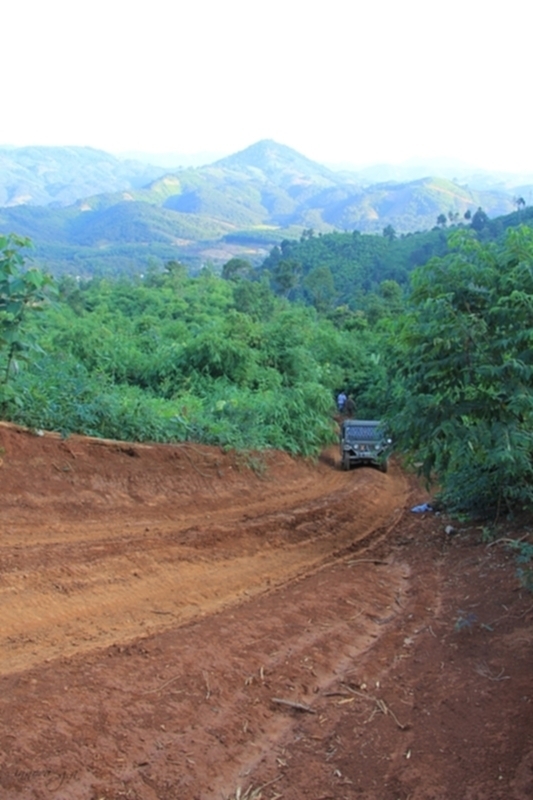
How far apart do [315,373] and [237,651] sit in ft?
50.7

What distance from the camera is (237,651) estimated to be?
5.76 m

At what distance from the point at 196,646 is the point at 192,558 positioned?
9.11 ft

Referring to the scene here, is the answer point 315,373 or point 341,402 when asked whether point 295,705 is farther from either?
point 341,402

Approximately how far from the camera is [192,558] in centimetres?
852

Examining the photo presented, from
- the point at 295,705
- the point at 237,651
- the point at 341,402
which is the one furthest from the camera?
the point at 341,402

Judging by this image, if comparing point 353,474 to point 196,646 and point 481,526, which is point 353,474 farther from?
point 196,646

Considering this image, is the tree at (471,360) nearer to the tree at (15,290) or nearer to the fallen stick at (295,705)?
the fallen stick at (295,705)

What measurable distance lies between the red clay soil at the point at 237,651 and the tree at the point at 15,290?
1.77 metres

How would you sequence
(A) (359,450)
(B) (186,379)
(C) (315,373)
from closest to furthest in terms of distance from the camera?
(B) (186,379)
(A) (359,450)
(C) (315,373)

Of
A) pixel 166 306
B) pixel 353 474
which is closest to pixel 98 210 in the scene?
pixel 166 306

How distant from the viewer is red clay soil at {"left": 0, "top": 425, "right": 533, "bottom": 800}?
413 cm

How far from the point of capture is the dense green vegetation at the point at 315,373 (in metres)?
8.36

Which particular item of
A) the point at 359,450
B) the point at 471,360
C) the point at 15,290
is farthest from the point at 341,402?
the point at 15,290

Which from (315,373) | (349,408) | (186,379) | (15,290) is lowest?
(349,408)
